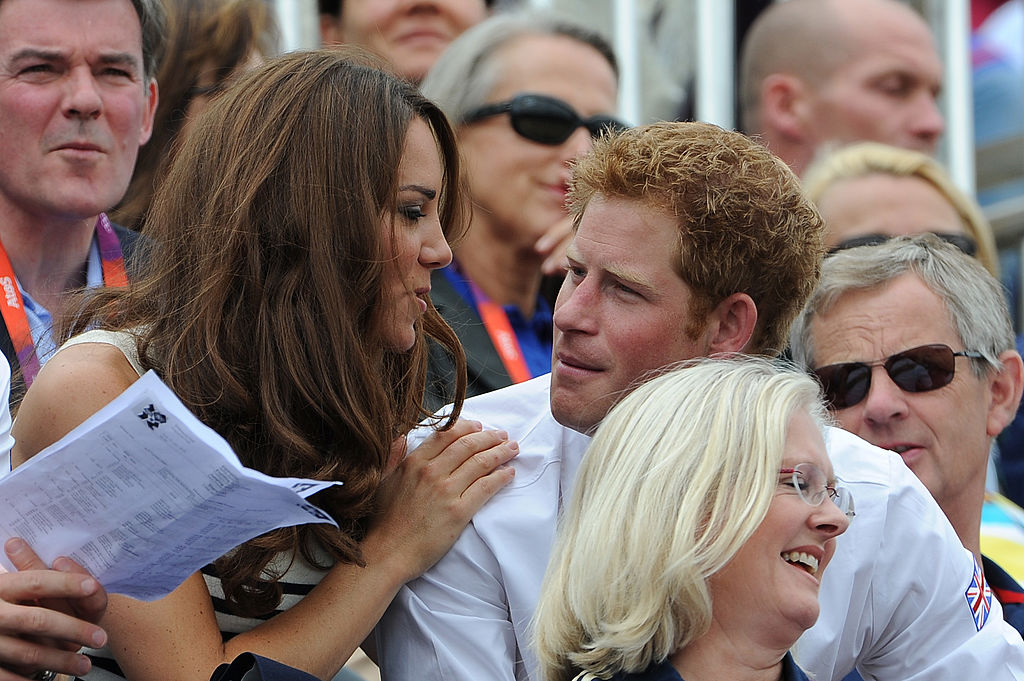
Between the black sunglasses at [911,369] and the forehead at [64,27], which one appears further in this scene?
the forehead at [64,27]

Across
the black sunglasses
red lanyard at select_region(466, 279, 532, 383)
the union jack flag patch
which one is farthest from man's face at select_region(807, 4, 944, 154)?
the union jack flag patch

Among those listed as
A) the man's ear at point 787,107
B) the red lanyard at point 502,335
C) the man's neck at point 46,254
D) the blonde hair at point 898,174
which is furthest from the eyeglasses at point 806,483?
the man's ear at point 787,107

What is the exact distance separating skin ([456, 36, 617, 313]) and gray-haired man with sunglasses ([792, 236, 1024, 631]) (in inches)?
36.4

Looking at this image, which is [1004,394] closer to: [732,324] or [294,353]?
[732,324]

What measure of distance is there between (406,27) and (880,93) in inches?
69.8

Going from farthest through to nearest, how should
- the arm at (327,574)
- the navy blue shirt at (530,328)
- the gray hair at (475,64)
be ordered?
1. the gray hair at (475,64)
2. the navy blue shirt at (530,328)
3. the arm at (327,574)

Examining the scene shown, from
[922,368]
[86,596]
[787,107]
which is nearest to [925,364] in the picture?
[922,368]

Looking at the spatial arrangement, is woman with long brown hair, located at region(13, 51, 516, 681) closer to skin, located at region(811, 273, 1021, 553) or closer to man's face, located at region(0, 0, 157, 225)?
man's face, located at region(0, 0, 157, 225)

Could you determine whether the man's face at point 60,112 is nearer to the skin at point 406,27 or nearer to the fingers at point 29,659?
the skin at point 406,27

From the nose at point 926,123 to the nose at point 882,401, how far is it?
2310 millimetres

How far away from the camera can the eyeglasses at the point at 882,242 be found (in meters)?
3.75

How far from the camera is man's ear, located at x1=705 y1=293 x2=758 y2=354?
2.91m

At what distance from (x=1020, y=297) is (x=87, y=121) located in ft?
17.4

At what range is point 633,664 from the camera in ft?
7.30
